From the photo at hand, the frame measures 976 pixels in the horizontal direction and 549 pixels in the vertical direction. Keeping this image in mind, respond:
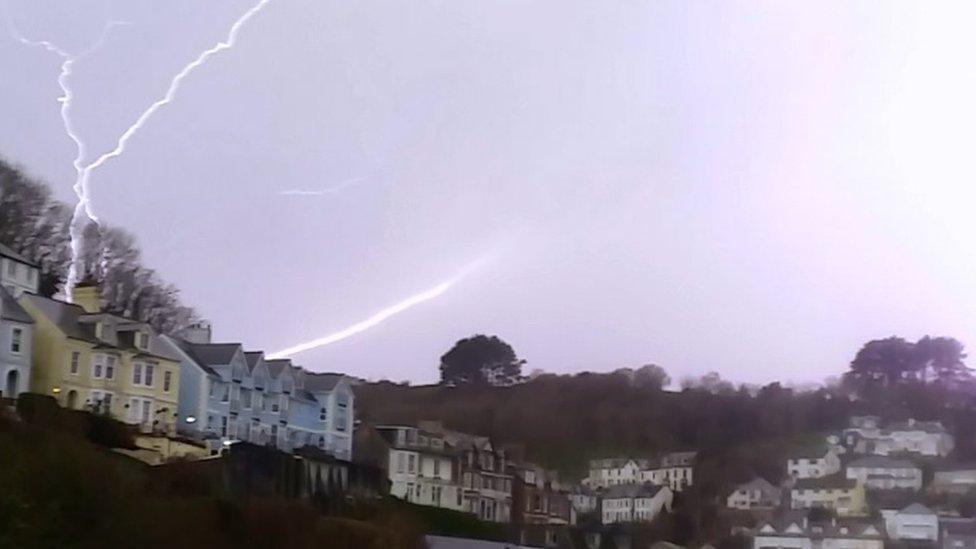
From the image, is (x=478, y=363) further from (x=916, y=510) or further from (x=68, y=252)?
(x=68, y=252)

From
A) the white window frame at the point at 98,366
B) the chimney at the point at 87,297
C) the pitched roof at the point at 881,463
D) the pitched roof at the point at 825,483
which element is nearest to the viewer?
the white window frame at the point at 98,366

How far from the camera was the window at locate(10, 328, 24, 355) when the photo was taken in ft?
146

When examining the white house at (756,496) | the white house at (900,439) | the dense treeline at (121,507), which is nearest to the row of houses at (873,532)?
the white house at (756,496)

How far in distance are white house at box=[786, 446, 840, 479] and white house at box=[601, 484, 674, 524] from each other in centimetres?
1156

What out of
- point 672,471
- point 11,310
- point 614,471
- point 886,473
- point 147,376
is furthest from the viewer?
point 614,471

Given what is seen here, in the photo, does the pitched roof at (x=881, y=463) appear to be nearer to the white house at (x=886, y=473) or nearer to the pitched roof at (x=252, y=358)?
the white house at (x=886, y=473)

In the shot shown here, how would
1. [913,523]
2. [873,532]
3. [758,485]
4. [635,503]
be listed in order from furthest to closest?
[758,485] < [635,503] < [913,523] < [873,532]

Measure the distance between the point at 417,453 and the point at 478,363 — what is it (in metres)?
48.6

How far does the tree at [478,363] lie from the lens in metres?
112

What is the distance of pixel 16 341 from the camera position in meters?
44.5

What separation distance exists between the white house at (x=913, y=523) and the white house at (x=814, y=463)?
10536mm

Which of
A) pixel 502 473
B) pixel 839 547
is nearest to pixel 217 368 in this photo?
pixel 502 473

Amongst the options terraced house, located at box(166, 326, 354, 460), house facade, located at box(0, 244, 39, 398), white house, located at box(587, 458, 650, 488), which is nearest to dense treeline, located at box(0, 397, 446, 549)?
house facade, located at box(0, 244, 39, 398)

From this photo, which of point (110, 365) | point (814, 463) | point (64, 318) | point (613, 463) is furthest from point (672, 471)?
point (64, 318)
